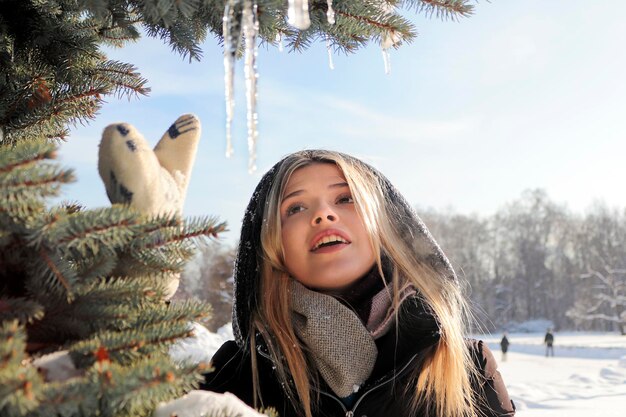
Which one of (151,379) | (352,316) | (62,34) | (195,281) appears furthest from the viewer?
(195,281)

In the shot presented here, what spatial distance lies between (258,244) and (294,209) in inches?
10.1

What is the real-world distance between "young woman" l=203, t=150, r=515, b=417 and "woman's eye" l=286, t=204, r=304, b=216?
0.01m

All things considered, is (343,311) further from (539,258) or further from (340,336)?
(539,258)

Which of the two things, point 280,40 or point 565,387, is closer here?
point 280,40

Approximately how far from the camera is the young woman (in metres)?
1.97

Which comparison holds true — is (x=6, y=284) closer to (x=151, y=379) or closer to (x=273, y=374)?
(x=151, y=379)

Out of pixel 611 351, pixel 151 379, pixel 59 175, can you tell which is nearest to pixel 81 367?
pixel 151 379

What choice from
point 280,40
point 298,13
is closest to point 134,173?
point 298,13

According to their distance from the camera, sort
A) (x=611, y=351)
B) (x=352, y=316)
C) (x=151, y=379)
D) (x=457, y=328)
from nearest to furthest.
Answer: (x=151, y=379) → (x=352, y=316) → (x=457, y=328) → (x=611, y=351)

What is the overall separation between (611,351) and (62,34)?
2599 centimetres

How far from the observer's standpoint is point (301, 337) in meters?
2.14

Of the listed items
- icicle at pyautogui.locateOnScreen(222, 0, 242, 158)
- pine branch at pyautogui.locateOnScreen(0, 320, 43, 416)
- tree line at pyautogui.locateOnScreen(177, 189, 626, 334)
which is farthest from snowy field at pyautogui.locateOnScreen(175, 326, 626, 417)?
tree line at pyautogui.locateOnScreen(177, 189, 626, 334)

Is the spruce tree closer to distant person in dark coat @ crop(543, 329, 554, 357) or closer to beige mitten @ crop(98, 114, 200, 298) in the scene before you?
beige mitten @ crop(98, 114, 200, 298)

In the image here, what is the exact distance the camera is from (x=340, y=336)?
2.01 m
